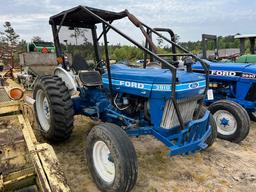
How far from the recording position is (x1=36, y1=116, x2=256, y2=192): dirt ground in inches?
119

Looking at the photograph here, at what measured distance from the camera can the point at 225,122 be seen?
4582mm

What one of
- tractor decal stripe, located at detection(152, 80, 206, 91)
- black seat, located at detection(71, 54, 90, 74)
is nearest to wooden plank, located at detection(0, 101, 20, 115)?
tractor decal stripe, located at detection(152, 80, 206, 91)

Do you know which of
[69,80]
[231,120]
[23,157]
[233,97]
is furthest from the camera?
[233,97]

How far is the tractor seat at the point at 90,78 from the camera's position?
3.96 meters

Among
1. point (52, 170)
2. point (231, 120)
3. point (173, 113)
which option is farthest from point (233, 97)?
point (52, 170)

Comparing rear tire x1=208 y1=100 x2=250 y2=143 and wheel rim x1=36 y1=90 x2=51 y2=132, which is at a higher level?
wheel rim x1=36 y1=90 x2=51 y2=132

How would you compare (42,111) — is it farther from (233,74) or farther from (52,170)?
(233,74)

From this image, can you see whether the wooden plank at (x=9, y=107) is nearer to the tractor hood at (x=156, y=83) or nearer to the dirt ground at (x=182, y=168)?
the dirt ground at (x=182, y=168)

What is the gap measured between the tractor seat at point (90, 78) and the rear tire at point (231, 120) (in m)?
2.15

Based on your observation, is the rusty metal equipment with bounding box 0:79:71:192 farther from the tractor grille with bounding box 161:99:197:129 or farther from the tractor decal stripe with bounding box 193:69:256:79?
the tractor decal stripe with bounding box 193:69:256:79

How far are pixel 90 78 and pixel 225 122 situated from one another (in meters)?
2.46

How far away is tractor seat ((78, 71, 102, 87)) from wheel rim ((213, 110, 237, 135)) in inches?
88.0

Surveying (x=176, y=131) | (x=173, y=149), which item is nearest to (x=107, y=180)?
(x=173, y=149)

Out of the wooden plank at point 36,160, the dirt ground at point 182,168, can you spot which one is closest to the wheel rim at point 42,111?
the dirt ground at point 182,168
